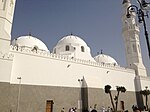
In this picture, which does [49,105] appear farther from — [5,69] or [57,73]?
[5,69]

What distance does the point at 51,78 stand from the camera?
1291 centimetres

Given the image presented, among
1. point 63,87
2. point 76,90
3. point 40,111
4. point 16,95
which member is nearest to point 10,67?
point 16,95

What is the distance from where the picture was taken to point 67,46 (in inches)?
808

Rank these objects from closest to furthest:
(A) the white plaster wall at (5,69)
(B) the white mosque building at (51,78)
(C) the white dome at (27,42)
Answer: (A) the white plaster wall at (5,69), (B) the white mosque building at (51,78), (C) the white dome at (27,42)

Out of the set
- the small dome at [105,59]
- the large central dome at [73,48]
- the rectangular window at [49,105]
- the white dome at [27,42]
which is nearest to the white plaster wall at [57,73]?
the rectangular window at [49,105]

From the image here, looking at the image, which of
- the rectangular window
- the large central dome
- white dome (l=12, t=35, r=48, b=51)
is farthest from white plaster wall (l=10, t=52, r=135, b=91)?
white dome (l=12, t=35, r=48, b=51)

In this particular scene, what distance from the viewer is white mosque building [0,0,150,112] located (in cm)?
1064

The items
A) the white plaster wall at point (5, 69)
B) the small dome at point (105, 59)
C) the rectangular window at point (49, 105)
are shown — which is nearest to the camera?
the white plaster wall at point (5, 69)

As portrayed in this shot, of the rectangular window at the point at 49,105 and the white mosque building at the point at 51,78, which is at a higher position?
the white mosque building at the point at 51,78

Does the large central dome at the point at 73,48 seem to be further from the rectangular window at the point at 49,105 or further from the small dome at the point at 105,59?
the rectangular window at the point at 49,105

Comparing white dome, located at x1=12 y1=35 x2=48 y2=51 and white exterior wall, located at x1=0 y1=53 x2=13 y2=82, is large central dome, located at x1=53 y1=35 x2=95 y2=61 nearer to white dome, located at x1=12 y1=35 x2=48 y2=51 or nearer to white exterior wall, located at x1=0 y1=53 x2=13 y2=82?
white dome, located at x1=12 y1=35 x2=48 y2=51

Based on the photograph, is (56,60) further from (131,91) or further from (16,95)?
(131,91)

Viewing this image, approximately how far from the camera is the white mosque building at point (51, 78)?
10.6 metres

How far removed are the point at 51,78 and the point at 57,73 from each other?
0.74 m
